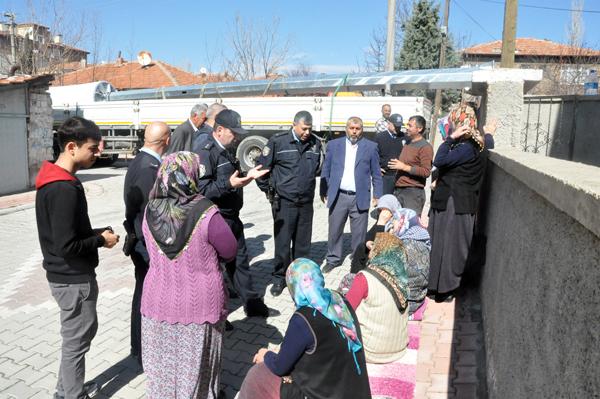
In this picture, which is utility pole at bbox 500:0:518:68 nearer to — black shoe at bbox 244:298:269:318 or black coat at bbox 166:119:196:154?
black coat at bbox 166:119:196:154

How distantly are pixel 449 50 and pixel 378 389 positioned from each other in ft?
94.6

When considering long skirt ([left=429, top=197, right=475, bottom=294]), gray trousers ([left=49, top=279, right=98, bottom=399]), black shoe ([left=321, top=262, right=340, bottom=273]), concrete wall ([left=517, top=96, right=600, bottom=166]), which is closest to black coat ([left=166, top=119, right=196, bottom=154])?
black shoe ([left=321, top=262, right=340, bottom=273])

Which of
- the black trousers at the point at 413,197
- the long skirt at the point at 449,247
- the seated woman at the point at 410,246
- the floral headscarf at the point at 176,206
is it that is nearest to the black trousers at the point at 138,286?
the floral headscarf at the point at 176,206

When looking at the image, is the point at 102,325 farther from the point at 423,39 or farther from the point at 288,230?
the point at 423,39

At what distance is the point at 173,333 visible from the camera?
8.82 ft

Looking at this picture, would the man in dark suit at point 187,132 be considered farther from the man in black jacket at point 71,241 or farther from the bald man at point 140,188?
the man in black jacket at point 71,241

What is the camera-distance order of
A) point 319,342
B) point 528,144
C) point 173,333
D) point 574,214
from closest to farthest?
1. point 574,214
2. point 319,342
3. point 173,333
4. point 528,144

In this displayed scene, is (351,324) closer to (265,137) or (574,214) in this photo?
(574,214)

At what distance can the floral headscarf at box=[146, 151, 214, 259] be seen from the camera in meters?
2.56

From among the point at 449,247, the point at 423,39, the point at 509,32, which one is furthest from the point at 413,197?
the point at 423,39

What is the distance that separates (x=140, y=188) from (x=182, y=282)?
1033mm

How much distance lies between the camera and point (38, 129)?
11.9 metres

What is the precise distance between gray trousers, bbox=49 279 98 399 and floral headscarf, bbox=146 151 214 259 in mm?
730

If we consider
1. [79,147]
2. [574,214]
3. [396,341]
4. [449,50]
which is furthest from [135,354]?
[449,50]
